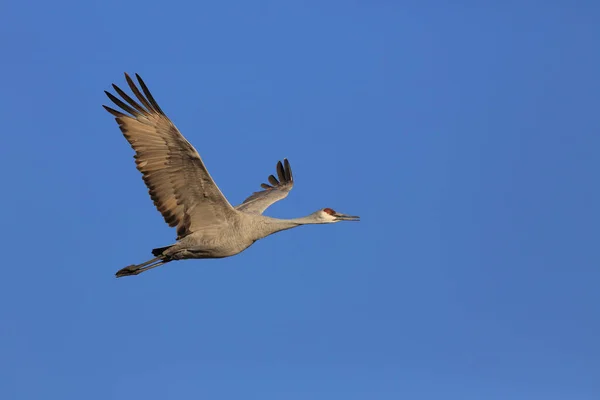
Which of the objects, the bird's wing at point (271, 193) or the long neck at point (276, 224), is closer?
the long neck at point (276, 224)

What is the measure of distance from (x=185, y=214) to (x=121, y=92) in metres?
2.31

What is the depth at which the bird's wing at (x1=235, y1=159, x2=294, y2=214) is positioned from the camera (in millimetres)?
19659

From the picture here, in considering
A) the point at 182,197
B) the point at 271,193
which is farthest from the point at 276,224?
the point at 271,193

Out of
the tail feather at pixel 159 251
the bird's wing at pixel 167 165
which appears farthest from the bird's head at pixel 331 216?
the tail feather at pixel 159 251

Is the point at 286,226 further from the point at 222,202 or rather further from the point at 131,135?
the point at 131,135

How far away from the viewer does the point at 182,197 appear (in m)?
16.8

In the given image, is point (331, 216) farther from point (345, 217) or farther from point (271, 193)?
point (271, 193)

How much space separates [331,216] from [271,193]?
10.5 ft

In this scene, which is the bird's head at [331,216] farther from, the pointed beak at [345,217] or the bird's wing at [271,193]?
the bird's wing at [271,193]

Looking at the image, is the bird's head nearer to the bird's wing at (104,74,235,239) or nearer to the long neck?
the long neck

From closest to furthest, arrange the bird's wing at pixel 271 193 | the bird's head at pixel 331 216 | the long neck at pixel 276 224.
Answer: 1. the long neck at pixel 276 224
2. the bird's head at pixel 331 216
3. the bird's wing at pixel 271 193

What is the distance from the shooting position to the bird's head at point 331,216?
17766mm

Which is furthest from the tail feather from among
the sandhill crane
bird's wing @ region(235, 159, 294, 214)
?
bird's wing @ region(235, 159, 294, 214)

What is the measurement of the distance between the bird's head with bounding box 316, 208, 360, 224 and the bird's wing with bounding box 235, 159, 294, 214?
1.96 metres
